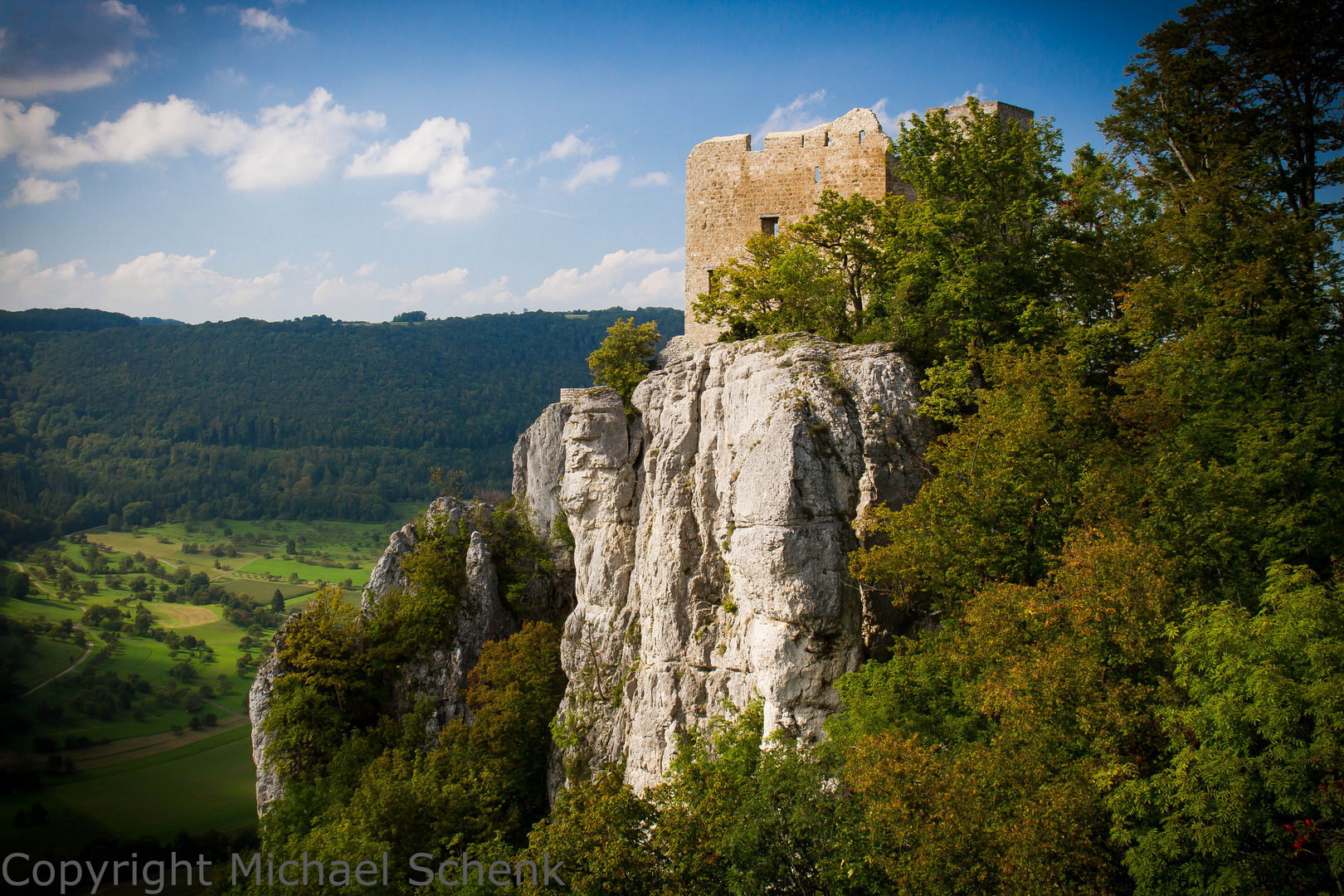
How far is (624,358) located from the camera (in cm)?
3067

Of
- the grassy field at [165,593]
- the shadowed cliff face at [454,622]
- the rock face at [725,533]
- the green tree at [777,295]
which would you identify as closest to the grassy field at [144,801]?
the grassy field at [165,593]

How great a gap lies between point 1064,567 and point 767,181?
19343 mm

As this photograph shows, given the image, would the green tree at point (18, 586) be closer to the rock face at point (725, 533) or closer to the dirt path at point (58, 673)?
the dirt path at point (58, 673)

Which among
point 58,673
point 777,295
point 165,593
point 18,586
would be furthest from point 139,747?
point 777,295

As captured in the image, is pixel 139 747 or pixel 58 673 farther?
pixel 58 673

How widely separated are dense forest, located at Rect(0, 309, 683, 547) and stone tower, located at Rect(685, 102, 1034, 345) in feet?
315

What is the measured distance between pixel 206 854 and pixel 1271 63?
73.4 meters

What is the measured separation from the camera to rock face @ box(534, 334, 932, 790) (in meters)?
18.1

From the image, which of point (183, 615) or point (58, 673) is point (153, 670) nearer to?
point (58, 673)

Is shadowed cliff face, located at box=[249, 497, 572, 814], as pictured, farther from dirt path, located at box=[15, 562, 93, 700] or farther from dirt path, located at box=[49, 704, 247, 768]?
dirt path, located at box=[15, 562, 93, 700]

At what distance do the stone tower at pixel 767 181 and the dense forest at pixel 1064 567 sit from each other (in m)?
1.32

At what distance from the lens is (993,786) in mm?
11367

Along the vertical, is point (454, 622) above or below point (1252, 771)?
below

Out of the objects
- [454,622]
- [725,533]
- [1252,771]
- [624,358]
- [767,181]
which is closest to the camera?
[1252,771]
